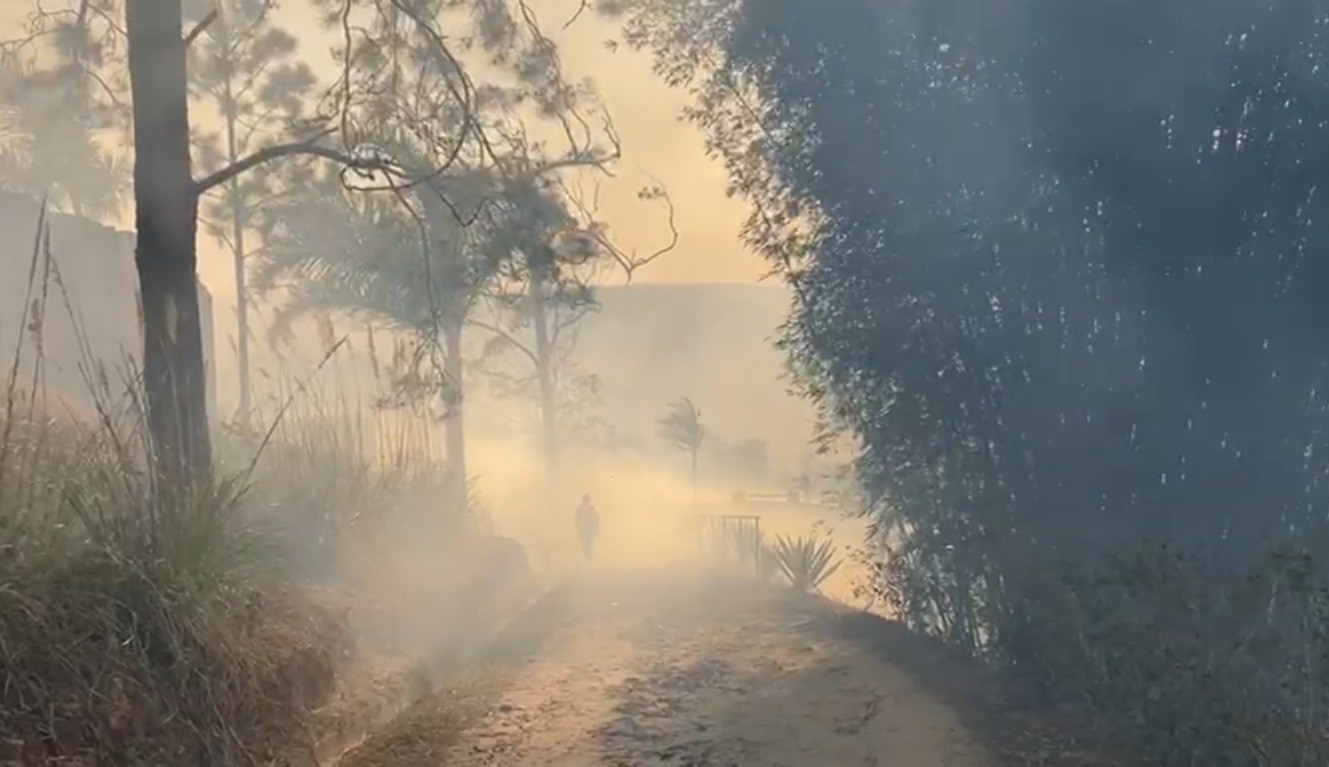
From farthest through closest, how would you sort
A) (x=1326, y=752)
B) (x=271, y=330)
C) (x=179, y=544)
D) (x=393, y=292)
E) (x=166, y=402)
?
(x=393, y=292) → (x=271, y=330) → (x=166, y=402) → (x=179, y=544) → (x=1326, y=752)

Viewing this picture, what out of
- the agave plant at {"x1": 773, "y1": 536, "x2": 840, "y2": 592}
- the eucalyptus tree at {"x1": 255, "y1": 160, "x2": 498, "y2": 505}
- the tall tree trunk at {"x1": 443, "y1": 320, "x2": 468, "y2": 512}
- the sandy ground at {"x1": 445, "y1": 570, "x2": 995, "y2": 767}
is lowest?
the sandy ground at {"x1": 445, "y1": 570, "x2": 995, "y2": 767}

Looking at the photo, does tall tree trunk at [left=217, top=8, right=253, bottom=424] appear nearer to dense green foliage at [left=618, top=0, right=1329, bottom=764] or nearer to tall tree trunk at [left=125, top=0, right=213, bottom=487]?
tall tree trunk at [left=125, top=0, right=213, bottom=487]

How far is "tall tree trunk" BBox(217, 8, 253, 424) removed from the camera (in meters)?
14.8

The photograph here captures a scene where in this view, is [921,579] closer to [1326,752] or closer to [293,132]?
[1326,752]

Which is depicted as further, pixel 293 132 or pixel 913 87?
pixel 293 132

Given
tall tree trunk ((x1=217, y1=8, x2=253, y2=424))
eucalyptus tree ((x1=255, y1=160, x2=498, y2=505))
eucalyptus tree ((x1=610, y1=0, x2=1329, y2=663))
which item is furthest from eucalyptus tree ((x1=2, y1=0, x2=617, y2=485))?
tall tree trunk ((x1=217, y1=8, x2=253, y2=424))

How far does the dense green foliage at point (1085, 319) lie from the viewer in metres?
5.32

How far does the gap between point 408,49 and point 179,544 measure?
3.38 m

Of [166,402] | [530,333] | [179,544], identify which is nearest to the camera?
[179,544]

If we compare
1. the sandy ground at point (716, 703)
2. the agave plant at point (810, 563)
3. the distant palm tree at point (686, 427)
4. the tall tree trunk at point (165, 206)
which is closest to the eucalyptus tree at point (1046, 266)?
the sandy ground at point (716, 703)

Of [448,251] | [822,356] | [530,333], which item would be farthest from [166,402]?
[530,333]

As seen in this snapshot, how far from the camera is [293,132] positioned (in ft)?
25.6

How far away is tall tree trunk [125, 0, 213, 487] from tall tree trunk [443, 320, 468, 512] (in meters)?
2.65

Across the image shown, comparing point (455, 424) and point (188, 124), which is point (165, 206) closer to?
point (188, 124)
